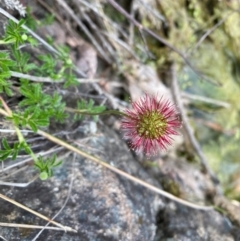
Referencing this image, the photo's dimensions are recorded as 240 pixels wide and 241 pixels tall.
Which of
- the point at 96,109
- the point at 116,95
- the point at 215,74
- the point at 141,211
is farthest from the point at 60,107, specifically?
the point at 215,74

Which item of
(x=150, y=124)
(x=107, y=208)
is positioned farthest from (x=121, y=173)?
(x=150, y=124)

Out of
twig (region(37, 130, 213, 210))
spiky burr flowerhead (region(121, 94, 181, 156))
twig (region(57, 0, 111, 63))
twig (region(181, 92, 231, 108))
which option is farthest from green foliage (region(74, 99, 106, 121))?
twig (region(181, 92, 231, 108))

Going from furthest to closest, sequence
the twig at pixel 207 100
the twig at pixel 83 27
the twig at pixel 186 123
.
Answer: the twig at pixel 207 100, the twig at pixel 186 123, the twig at pixel 83 27

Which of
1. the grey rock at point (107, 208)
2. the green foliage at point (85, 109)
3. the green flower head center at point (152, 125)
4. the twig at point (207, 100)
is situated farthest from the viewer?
the twig at point (207, 100)

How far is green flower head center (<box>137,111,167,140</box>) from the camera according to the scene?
1435 mm

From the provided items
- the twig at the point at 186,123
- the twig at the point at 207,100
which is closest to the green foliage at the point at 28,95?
the twig at the point at 186,123

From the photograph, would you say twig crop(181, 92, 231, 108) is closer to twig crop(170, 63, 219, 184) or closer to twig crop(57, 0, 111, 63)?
twig crop(170, 63, 219, 184)

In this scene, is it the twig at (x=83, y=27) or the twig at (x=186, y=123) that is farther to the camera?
the twig at (x=186, y=123)

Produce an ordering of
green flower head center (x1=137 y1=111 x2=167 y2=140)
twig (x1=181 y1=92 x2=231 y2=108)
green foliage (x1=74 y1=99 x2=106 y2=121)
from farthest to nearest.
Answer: twig (x1=181 y1=92 x2=231 y2=108) → green foliage (x1=74 y1=99 x2=106 y2=121) → green flower head center (x1=137 y1=111 x2=167 y2=140)

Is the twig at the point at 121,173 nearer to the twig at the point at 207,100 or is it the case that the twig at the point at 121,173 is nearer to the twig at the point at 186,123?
the twig at the point at 186,123

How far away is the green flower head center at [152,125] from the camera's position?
1.43m

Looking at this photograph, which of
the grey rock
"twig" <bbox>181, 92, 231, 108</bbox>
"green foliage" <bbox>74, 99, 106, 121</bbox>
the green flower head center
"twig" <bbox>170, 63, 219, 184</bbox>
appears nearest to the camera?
the green flower head center

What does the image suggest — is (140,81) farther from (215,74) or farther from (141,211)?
(141,211)

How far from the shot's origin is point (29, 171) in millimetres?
1703
